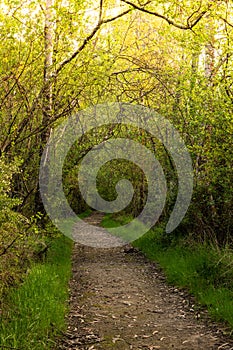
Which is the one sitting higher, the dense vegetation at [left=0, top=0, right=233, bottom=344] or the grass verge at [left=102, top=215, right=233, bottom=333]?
the dense vegetation at [left=0, top=0, right=233, bottom=344]

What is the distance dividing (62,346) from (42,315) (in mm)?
509

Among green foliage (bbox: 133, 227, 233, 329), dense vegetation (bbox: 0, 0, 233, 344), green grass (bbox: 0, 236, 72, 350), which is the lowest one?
green grass (bbox: 0, 236, 72, 350)

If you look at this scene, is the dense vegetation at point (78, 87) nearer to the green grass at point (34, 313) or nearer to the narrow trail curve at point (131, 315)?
the green grass at point (34, 313)

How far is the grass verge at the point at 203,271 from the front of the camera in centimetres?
741

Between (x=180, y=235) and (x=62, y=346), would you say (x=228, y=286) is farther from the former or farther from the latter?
(x=180, y=235)

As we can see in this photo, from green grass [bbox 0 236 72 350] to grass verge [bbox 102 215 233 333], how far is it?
7.78 feet

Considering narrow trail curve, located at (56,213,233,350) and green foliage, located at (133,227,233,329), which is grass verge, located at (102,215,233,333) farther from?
narrow trail curve, located at (56,213,233,350)

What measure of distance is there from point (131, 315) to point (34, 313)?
2007 millimetres

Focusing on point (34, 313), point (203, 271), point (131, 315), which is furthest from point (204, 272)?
point (34, 313)

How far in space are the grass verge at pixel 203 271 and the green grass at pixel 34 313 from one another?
237 cm

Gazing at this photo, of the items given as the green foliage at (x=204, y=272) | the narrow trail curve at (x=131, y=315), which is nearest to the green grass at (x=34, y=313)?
the narrow trail curve at (x=131, y=315)

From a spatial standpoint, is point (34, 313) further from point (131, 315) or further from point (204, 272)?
point (204, 272)

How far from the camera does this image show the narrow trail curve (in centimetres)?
630

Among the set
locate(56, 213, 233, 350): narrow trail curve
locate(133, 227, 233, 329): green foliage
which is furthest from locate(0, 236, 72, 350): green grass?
locate(133, 227, 233, 329): green foliage
